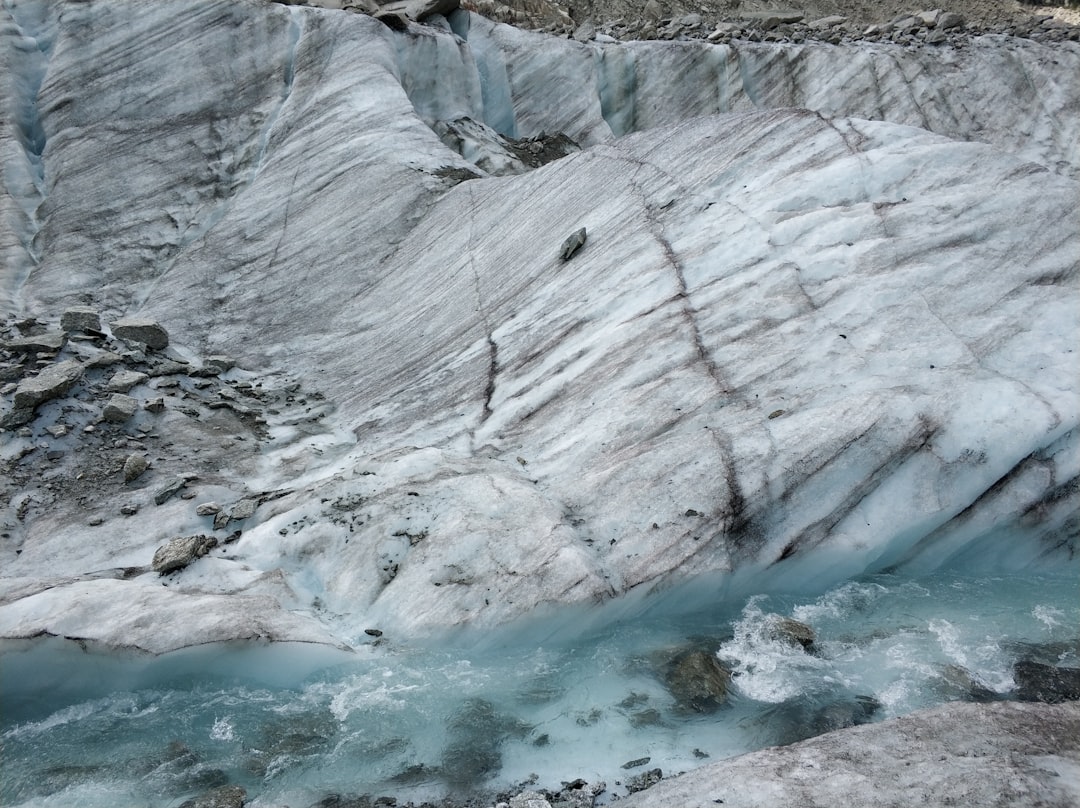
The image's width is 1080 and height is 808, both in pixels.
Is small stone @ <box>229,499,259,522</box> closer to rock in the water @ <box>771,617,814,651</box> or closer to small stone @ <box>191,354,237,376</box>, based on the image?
small stone @ <box>191,354,237,376</box>

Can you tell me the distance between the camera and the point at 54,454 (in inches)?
351

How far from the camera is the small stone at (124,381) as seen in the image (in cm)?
984

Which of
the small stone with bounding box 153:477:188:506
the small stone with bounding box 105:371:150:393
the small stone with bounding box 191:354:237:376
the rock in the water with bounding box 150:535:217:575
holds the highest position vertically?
the small stone with bounding box 105:371:150:393

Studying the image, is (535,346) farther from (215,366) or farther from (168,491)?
(215,366)

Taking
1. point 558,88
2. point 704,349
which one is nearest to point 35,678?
point 704,349

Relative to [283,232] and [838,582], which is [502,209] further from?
[838,582]

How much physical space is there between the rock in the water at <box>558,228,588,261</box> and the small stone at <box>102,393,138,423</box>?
217 inches

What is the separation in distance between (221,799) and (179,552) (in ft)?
8.75

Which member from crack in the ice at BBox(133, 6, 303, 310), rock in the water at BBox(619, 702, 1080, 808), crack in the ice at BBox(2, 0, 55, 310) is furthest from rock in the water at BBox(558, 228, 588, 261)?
crack in the ice at BBox(2, 0, 55, 310)

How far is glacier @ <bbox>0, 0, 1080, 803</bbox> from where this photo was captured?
7.15 metres

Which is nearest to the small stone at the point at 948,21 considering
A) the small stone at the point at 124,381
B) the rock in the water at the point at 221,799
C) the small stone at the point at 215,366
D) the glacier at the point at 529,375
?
the glacier at the point at 529,375

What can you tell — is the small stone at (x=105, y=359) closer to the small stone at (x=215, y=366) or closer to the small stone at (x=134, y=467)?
the small stone at (x=215, y=366)

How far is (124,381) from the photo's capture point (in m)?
9.91

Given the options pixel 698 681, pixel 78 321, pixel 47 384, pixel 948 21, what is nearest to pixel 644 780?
pixel 698 681
